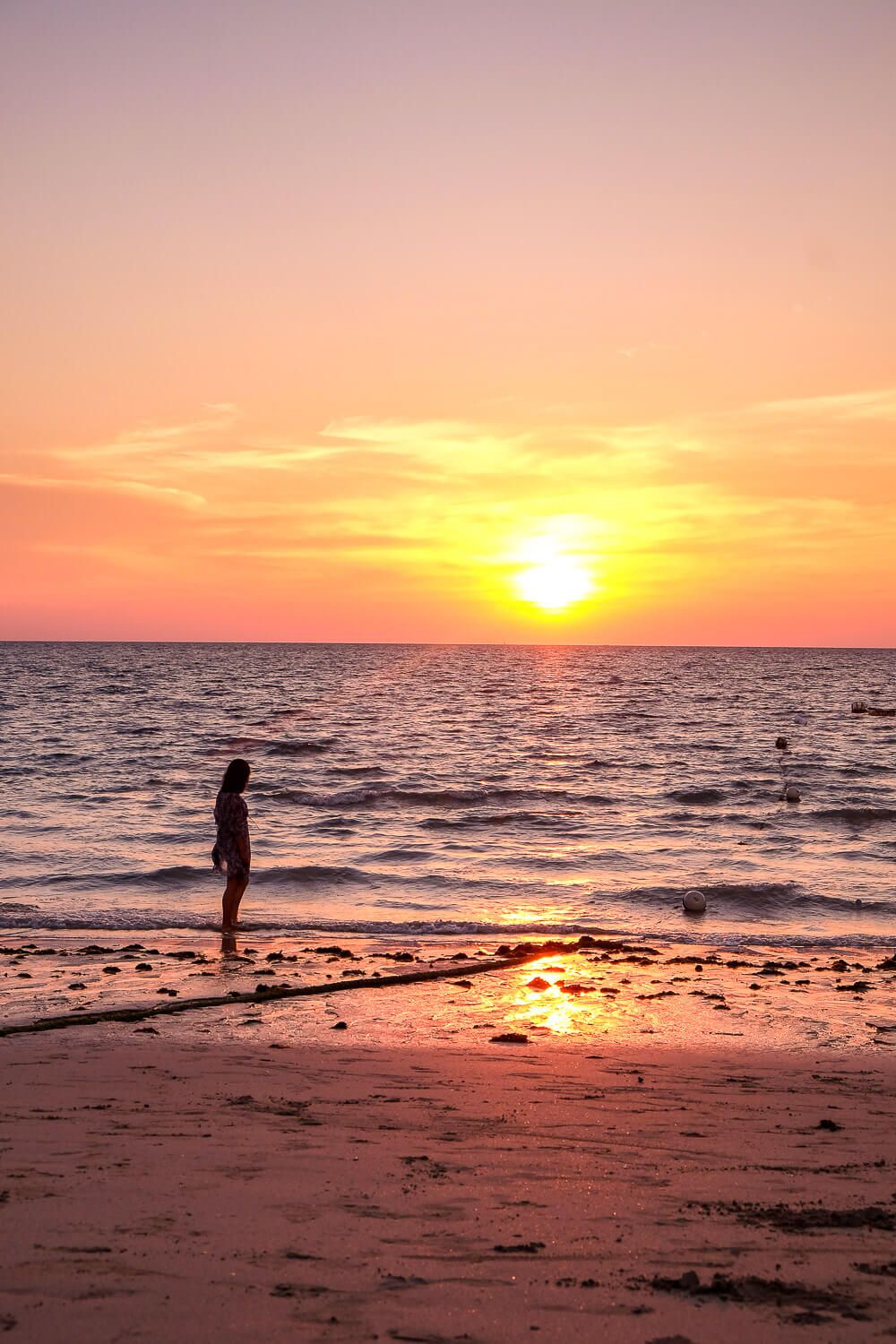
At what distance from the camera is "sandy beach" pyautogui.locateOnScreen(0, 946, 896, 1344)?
392 centimetres

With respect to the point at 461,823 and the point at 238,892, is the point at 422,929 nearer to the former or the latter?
the point at 238,892

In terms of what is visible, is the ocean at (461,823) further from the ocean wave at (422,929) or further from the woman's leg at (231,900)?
the woman's leg at (231,900)

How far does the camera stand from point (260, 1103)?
6.24 metres

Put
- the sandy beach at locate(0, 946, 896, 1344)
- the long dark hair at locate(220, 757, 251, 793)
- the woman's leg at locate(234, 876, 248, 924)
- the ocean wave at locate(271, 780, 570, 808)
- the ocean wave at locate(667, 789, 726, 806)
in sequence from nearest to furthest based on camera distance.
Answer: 1. the sandy beach at locate(0, 946, 896, 1344)
2. the long dark hair at locate(220, 757, 251, 793)
3. the woman's leg at locate(234, 876, 248, 924)
4. the ocean wave at locate(271, 780, 570, 808)
5. the ocean wave at locate(667, 789, 726, 806)

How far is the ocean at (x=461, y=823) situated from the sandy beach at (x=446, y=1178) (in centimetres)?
607

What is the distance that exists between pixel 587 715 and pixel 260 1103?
51.9 m

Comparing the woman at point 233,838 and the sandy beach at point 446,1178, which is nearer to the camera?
the sandy beach at point 446,1178

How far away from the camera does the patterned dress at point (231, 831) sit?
12492 millimetres

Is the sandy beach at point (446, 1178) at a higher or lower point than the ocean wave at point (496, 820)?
higher

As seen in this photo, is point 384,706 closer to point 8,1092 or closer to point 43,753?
point 43,753

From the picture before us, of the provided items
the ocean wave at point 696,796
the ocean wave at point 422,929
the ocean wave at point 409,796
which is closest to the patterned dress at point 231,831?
the ocean wave at point 422,929

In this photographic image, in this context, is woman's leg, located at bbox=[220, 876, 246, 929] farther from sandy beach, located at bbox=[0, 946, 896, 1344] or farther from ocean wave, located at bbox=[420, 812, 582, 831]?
ocean wave, located at bbox=[420, 812, 582, 831]

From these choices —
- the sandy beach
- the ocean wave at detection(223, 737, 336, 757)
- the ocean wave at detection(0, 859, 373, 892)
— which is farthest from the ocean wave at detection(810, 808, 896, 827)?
the ocean wave at detection(223, 737, 336, 757)

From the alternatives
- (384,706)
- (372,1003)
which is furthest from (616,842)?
(384,706)
